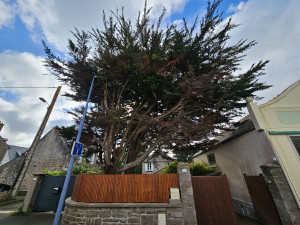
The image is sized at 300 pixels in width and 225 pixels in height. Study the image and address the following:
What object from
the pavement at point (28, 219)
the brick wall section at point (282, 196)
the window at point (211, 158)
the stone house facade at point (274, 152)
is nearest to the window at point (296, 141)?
the stone house facade at point (274, 152)

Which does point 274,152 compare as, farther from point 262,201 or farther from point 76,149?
point 76,149

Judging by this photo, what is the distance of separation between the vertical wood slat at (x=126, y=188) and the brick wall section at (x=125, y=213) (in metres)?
0.29

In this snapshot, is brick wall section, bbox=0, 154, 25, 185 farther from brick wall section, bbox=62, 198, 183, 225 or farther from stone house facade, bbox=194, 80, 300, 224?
stone house facade, bbox=194, 80, 300, 224

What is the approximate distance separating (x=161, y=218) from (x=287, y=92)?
27.7ft

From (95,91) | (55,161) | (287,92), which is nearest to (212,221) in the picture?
(287,92)

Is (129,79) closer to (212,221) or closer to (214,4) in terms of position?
(214,4)

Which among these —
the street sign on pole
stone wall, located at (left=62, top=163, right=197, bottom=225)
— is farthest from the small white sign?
the street sign on pole

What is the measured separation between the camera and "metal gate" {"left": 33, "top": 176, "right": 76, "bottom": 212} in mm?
7625

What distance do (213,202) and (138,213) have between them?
11.2 ft

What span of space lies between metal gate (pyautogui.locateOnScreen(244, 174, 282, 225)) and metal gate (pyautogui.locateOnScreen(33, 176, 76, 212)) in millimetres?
10358

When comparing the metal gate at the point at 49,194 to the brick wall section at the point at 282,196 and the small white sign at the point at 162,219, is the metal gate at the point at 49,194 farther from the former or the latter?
the brick wall section at the point at 282,196

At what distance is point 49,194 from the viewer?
26.1 feet

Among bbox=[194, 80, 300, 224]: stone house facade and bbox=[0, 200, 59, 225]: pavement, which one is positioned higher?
bbox=[194, 80, 300, 224]: stone house facade

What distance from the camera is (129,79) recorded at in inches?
329
